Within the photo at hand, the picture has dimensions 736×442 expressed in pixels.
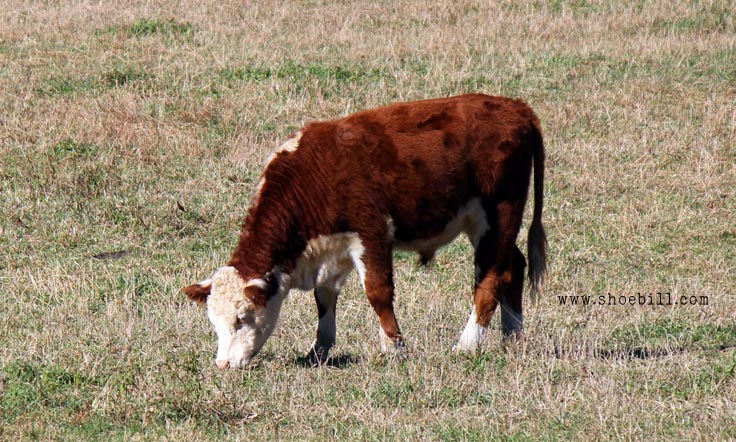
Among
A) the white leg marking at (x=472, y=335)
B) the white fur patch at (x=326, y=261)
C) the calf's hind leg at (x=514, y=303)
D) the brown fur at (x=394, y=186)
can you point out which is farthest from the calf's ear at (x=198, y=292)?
the calf's hind leg at (x=514, y=303)

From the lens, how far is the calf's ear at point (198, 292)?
682 cm

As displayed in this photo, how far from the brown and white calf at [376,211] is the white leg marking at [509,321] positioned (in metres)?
0.02

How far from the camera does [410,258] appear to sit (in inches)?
379

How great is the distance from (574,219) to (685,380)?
417 centimetres

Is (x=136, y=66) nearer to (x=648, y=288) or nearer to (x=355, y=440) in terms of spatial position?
(x=648, y=288)

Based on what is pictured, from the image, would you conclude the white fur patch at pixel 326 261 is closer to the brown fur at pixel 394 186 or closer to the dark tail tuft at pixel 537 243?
the brown fur at pixel 394 186

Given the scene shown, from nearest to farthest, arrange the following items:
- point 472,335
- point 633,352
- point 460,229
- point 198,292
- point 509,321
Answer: point 198,292 → point 633,352 → point 472,335 → point 460,229 → point 509,321

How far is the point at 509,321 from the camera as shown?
24.8 feet

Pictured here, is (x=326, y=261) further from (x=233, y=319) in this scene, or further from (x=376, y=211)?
(x=233, y=319)

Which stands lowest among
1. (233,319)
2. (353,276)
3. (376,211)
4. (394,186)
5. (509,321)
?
(353,276)

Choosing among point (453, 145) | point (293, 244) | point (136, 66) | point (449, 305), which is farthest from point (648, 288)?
point (136, 66)

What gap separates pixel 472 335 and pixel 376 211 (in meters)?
1.07

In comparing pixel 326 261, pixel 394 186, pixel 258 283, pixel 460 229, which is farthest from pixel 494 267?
pixel 258 283

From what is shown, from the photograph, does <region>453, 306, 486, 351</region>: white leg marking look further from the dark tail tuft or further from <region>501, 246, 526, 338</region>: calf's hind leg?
the dark tail tuft
